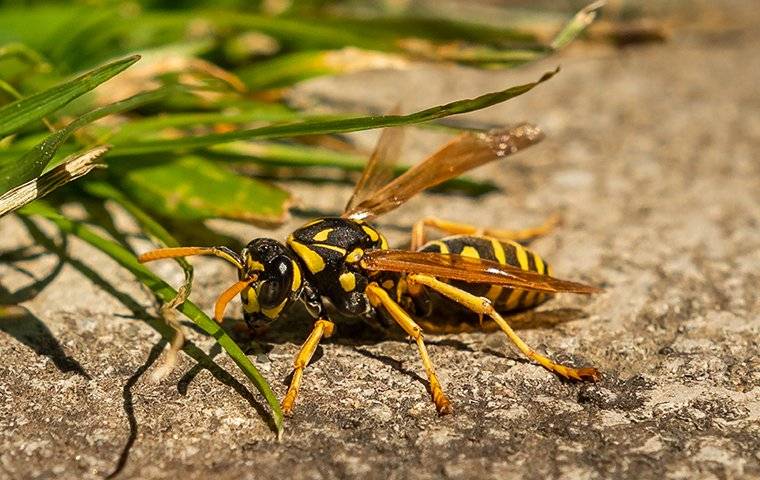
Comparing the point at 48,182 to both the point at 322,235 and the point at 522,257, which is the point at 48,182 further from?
the point at 522,257

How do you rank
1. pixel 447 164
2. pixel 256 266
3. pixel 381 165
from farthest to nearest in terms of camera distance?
pixel 381 165
pixel 447 164
pixel 256 266

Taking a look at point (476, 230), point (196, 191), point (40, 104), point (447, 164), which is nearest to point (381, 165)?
point (447, 164)

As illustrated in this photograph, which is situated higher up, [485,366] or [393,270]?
[393,270]

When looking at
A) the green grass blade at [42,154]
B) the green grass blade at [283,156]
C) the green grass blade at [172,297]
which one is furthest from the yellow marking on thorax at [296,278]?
the green grass blade at [283,156]

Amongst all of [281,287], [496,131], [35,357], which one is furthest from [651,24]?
[35,357]

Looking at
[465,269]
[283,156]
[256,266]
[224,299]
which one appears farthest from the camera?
[283,156]

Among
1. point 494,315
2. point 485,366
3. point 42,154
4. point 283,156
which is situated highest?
point 42,154

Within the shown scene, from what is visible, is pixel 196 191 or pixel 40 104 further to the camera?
pixel 196 191

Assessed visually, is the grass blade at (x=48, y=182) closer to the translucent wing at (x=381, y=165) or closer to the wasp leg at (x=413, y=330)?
the wasp leg at (x=413, y=330)
